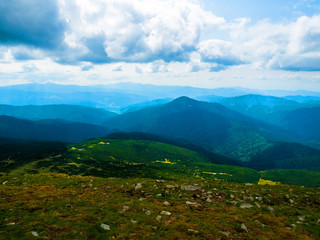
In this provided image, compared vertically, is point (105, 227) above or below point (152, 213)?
above

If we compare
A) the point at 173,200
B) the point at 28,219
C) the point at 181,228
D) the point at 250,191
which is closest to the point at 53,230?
the point at 28,219

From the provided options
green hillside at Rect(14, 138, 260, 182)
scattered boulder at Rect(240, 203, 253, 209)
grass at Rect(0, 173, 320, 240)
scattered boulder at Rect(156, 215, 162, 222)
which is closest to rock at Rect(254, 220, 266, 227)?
grass at Rect(0, 173, 320, 240)

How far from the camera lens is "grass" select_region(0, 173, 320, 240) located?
18.7m

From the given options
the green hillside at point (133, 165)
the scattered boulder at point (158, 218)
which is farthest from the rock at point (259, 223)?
the green hillside at point (133, 165)

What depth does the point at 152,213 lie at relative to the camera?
23391 mm

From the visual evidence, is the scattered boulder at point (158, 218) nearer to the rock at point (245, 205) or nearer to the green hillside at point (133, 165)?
the rock at point (245, 205)

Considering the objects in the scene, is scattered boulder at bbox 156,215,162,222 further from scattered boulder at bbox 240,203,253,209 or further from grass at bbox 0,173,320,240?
scattered boulder at bbox 240,203,253,209

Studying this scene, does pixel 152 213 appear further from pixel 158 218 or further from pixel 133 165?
pixel 133 165

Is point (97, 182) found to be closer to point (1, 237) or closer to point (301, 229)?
point (1, 237)

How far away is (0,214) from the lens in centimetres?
2195

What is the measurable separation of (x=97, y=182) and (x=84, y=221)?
20.1 meters

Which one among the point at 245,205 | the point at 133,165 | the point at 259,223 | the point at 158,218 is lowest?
the point at 133,165

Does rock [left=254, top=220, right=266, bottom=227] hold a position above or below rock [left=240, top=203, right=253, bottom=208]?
above

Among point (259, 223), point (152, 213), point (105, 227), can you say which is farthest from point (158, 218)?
→ point (259, 223)
